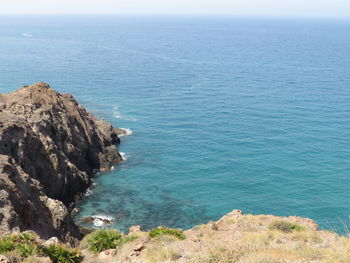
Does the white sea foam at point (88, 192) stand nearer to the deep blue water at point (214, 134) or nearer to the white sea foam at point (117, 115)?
the deep blue water at point (214, 134)

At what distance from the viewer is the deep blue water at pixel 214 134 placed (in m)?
55.3

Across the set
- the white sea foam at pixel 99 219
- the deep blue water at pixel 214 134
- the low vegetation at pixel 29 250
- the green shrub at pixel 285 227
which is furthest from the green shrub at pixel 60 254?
the white sea foam at pixel 99 219

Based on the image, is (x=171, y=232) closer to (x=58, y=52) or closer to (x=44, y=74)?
(x=44, y=74)

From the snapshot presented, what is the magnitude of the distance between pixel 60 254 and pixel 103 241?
3.98m

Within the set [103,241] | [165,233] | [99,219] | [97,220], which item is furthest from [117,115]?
[103,241]

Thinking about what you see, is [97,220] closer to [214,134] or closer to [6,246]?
[6,246]

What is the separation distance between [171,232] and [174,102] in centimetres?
7581

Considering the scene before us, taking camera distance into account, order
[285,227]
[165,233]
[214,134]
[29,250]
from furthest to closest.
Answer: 1. [214,134]
2. [285,227]
3. [165,233]
4. [29,250]

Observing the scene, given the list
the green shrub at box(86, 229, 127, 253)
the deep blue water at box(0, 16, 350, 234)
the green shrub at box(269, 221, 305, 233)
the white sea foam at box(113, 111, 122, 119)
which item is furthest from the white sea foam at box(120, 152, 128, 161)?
the green shrub at box(86, 229, 127, 253)

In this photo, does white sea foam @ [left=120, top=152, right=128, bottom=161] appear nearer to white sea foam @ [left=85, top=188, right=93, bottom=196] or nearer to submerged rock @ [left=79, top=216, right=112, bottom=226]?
white sea foam @ [left=85, top=188, right=93, bottom=196]

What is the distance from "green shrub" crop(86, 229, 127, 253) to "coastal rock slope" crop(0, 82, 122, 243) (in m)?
8.87

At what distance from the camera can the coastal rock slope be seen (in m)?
35.9

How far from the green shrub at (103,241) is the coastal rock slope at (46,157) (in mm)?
8874

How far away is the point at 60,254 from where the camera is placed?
22.4 metres
